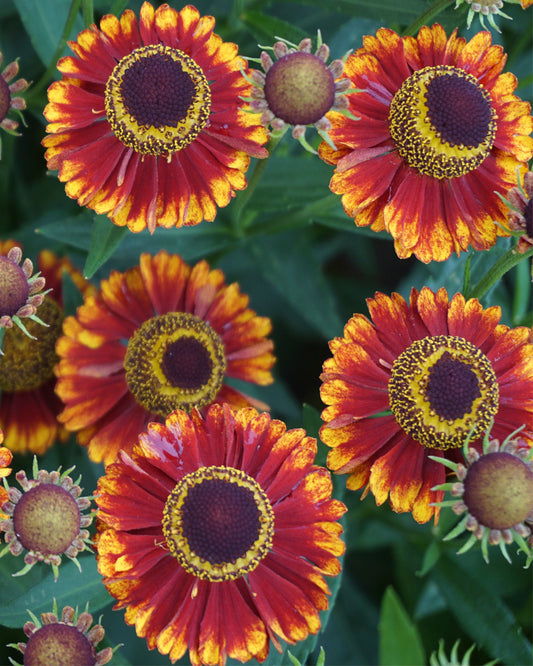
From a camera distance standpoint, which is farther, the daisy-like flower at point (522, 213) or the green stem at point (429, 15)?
the green stem at point (429, 15)

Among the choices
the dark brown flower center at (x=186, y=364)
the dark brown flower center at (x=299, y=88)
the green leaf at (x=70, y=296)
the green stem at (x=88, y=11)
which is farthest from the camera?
the green leaf at (x=70, y=296)

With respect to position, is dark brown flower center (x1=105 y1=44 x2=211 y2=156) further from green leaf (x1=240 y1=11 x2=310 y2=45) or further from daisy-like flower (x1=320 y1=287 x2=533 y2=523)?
daisy-like flower (x1=320 y1=287 x2=533 y2=523)

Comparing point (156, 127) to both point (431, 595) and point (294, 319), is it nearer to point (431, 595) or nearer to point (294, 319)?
point (294, 319)

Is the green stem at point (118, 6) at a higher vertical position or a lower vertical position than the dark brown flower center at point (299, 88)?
higher

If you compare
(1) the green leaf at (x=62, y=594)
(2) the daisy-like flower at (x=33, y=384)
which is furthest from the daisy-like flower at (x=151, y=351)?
(1) the green leaf at (x=62, y=594)

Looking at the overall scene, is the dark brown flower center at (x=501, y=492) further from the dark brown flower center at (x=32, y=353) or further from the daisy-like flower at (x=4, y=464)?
the dark brown flower center at (x=32, y=353)

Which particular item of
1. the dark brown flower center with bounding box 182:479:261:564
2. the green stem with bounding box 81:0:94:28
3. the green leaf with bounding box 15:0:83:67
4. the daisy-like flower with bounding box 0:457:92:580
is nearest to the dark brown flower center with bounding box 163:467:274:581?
the dark brown flower center with bounding box 182:479:261:564

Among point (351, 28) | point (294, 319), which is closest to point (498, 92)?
point (351, 28)

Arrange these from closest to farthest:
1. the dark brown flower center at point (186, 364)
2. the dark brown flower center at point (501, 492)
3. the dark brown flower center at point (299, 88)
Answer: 1. the dark brown flower center at point (501, 492)
2. the dark brown flower center at point (299, 88)
3. the dark brown flower center at point (186, 364)
